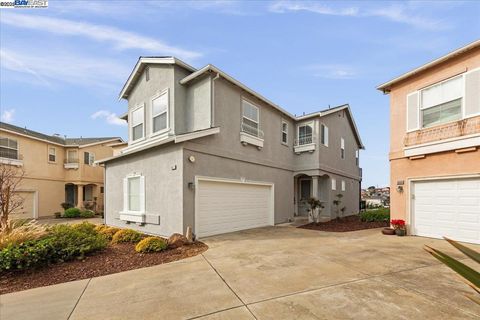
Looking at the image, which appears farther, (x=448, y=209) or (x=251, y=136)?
(x=251, y=136)

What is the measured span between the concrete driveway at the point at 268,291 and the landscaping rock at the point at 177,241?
1.38 meters

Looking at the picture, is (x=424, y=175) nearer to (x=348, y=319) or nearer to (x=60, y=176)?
(x=348, y=319)

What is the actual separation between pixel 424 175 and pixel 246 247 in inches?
283

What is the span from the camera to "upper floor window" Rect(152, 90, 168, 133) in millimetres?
11320

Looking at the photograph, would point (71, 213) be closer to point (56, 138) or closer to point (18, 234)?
point (56, 138)

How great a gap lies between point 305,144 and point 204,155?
306 inches

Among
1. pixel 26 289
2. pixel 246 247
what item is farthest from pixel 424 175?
pixel 26 289

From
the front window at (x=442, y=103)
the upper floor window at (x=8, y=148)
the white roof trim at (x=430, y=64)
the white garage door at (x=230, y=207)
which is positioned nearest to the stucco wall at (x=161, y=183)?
the white garage door at (x=230, y=207)

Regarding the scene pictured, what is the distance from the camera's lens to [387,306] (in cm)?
388

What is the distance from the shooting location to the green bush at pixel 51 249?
577cm

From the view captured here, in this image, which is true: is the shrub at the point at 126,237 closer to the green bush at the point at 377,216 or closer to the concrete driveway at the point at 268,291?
the concrete driveway at the point at 268,291

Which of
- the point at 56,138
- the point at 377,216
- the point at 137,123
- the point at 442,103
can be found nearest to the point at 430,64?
the point at 442,103

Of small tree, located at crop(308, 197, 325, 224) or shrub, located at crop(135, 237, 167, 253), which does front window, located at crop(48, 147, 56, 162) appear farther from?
small tree, located at crop(308, 197, 325, 224)

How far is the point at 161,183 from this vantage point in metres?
9.77
